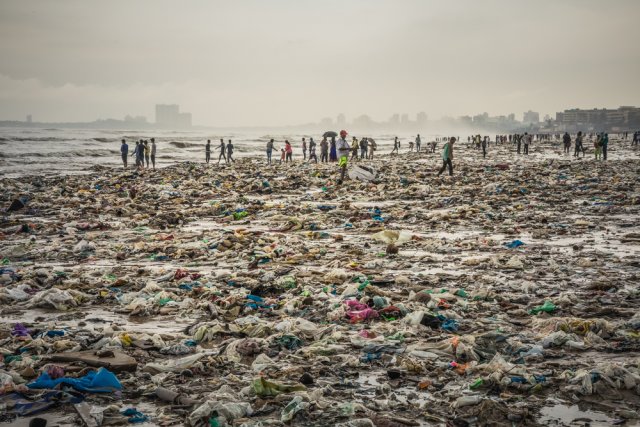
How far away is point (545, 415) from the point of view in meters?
3.51

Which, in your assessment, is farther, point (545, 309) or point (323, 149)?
point (323, 149)

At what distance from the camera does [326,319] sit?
571 centimetres

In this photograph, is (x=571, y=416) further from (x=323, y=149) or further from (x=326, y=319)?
(x=323, y=149)

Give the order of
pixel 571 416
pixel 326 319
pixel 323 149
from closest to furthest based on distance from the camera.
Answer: pixel 571 416 < pixel 326 319 < pixel 323 149

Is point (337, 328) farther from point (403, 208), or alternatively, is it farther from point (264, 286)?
point (403, 208)

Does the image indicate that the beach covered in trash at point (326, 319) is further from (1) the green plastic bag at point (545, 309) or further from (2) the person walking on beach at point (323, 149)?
(2) the person walking on beach at point (323, 149)

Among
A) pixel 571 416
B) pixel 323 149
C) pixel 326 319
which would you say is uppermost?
pixel 323 149

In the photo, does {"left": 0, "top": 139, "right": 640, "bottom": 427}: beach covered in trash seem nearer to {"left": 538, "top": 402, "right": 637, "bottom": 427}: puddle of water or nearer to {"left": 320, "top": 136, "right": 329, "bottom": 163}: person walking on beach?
{"left": 538, "top": 402, "right": 637, "bottom": 427}: puddle of water

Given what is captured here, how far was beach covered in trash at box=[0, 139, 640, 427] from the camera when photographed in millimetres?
3709

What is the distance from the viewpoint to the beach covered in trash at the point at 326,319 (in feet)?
12.2

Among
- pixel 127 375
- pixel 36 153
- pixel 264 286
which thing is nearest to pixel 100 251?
pixel 264 286

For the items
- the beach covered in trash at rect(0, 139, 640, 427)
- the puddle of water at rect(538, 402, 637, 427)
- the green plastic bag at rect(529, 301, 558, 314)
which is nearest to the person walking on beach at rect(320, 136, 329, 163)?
the beach covered in trash at rect(0, 139, 640, 427)

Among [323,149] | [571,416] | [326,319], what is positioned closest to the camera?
[571,416]

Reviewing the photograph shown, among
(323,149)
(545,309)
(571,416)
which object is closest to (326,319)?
(545,309)
